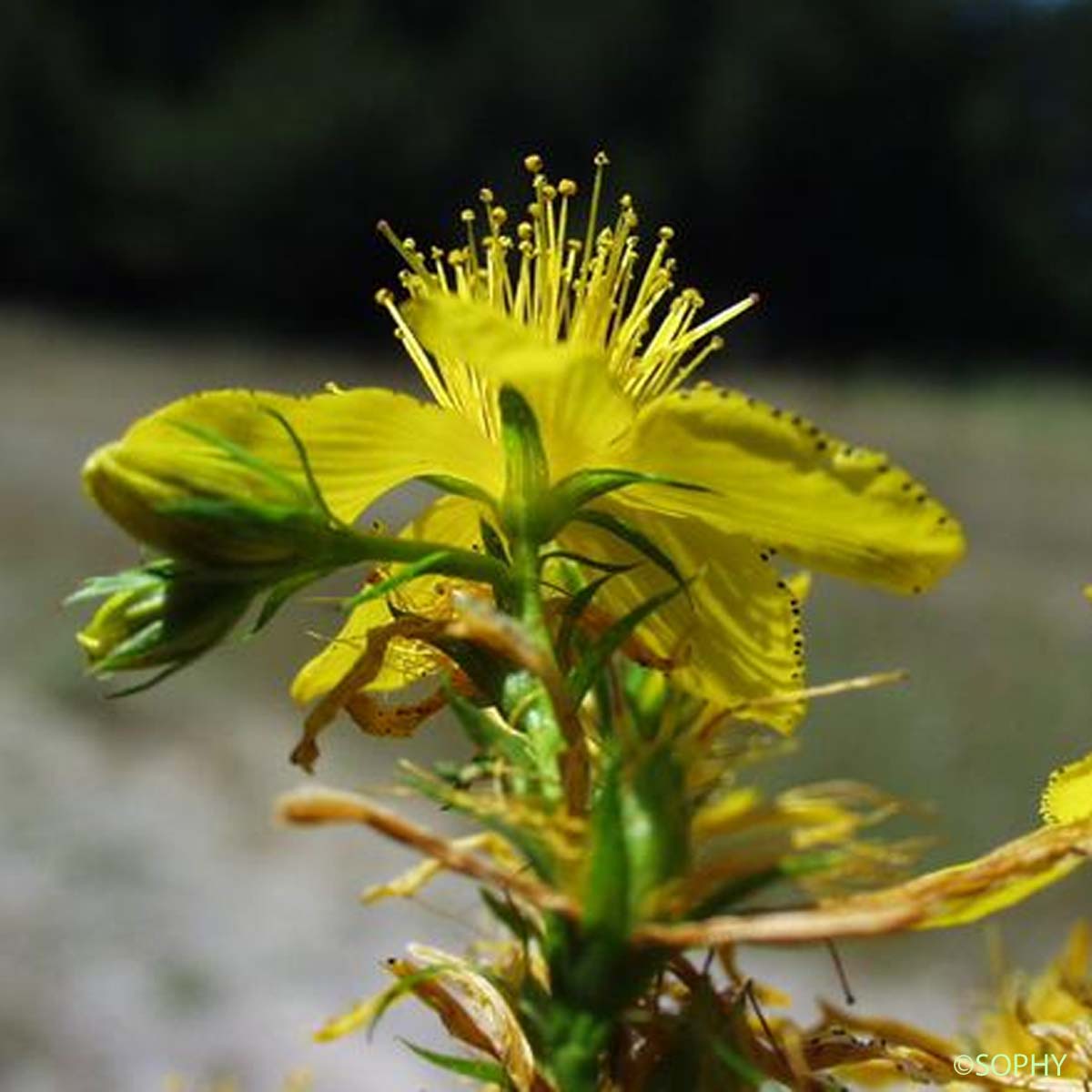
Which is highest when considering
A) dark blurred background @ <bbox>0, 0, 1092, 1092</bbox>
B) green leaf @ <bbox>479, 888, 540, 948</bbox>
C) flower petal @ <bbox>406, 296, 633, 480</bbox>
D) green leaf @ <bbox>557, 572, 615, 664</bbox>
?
dark blurred background @ <bbox>0, 0, 1092, 1092</bbox>

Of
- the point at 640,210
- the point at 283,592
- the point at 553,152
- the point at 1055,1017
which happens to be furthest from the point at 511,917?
the point at 553,152

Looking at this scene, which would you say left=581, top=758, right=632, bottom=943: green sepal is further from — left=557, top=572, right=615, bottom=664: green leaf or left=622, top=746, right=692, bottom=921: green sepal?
left=557, top=572, right=615, bottom=664: green leaf

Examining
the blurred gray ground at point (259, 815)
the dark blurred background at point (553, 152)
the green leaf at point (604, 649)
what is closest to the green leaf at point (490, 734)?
the green leaf at point (604, 649)

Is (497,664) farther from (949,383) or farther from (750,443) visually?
(949,383)

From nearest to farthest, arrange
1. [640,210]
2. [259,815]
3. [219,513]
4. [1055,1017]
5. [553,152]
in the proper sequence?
[219,513] → [1055,1017] → [259,815] → [640,210] → [553,152]

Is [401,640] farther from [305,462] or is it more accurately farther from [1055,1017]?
[1055,1017]

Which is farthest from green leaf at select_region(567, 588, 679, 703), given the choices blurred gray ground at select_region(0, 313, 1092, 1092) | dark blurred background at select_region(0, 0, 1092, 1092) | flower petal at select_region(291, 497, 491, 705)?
dark blurred background at select_region(0, 0, 1092, 1092)

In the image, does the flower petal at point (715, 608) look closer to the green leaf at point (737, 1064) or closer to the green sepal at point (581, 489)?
the green sepal at point (581, 489)
